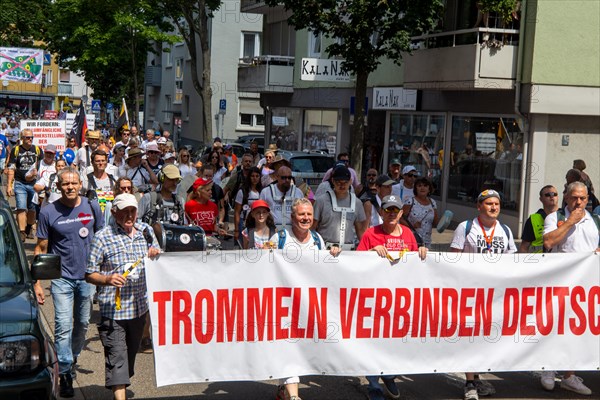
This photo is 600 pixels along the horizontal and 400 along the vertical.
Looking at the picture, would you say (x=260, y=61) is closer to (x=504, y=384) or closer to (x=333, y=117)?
(x=333, y=117)

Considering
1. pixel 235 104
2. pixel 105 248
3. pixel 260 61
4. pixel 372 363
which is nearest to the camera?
pixel 105 248

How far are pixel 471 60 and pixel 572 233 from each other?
13.0 meters

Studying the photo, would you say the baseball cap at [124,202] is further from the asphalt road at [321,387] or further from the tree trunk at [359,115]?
the tree trunk at [359,115]

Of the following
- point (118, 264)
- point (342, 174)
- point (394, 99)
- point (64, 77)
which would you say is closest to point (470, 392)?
point (342, 174)

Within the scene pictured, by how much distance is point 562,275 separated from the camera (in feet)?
26.0

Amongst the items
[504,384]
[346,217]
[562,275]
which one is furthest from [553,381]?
[346,217]

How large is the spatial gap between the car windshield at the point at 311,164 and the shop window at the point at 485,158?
10.2 feet

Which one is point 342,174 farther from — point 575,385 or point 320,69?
point 320,69

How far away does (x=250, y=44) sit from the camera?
49250 mm

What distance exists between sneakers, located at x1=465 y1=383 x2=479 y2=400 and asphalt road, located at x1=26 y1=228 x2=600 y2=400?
17cm

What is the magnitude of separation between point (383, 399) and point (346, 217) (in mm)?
2262

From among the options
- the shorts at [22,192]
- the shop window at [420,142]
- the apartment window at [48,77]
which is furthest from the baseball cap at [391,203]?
the apartment window at [48,77]

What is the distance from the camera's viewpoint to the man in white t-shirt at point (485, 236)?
804cm

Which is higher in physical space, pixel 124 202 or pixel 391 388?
pixel 124 202
